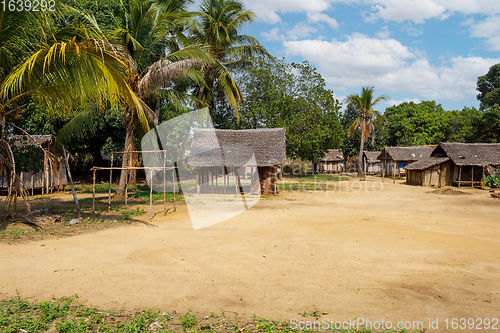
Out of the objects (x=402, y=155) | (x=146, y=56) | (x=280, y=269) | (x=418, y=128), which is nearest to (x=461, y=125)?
(x=418, y=128)

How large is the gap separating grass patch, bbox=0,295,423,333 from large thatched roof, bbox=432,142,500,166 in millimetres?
24561

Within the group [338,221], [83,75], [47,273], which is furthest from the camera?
[338,221]

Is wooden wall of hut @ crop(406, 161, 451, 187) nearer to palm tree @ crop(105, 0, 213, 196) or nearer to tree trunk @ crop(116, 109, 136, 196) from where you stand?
palm tree @ crop(105, 0, 213, 196)

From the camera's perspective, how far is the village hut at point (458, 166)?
24094 millimetres

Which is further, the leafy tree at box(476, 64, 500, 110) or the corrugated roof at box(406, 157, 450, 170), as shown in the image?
the leafy tree at box(476, 64, 500, 110)

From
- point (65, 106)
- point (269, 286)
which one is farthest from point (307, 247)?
point (65, 106)

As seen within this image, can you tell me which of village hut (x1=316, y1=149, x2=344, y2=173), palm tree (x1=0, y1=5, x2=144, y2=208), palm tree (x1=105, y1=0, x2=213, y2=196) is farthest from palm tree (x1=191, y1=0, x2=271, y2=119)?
village hut (x1=316, y1=149, x2=344, y2=173)

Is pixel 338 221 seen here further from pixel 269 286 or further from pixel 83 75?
pixel 83 75

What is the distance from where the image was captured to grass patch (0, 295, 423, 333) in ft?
12.2

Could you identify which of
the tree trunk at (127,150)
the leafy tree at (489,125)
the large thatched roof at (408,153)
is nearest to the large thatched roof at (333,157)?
the large thatched roof at (408,153)

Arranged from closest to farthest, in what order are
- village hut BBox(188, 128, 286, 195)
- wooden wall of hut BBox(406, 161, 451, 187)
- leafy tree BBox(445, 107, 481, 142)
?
village hut BBox(188, 128, 286, 195)
wooden wall of hut BBox(406, 161, 451, 187)
leafy tree BBox(445, 107, 481, 142)

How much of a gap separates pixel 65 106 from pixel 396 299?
28.5 feet

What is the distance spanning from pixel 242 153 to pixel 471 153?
Answer: 1790 cm

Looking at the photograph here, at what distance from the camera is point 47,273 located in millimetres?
5578
